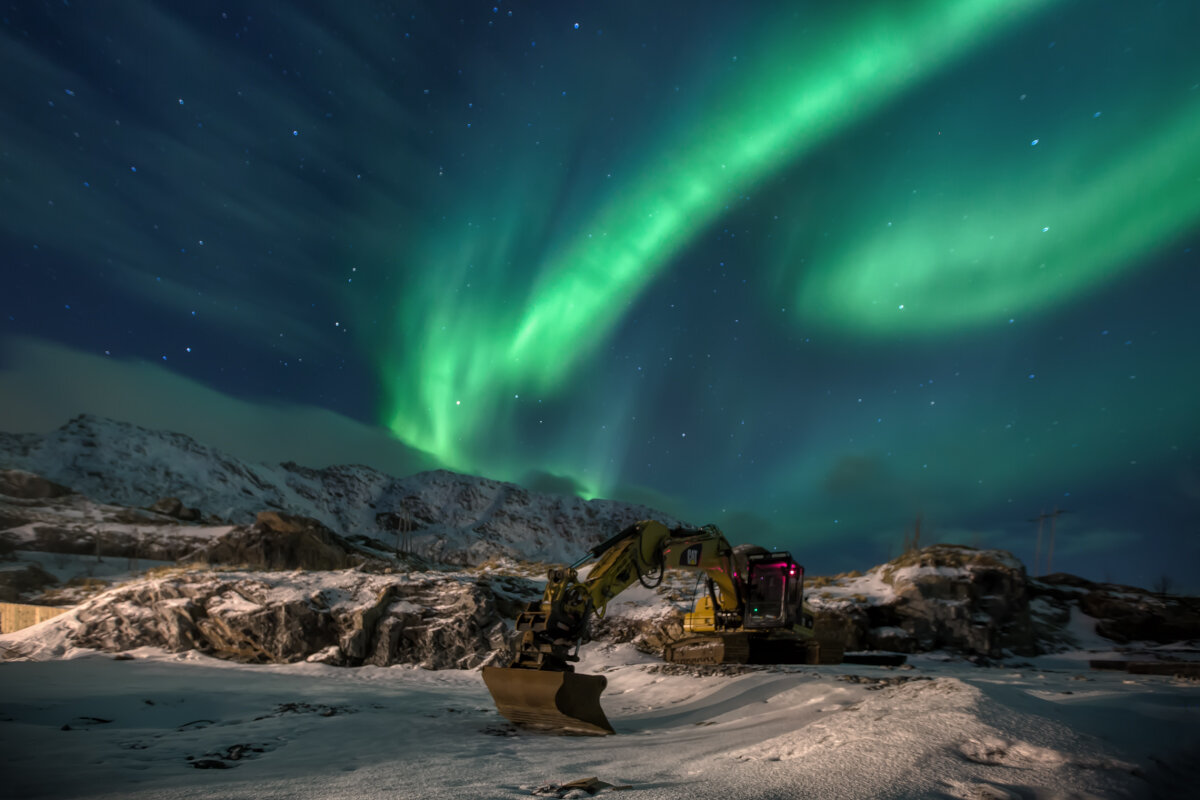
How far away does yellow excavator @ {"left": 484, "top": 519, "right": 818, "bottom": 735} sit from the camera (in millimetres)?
9688

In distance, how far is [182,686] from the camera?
13109 mm

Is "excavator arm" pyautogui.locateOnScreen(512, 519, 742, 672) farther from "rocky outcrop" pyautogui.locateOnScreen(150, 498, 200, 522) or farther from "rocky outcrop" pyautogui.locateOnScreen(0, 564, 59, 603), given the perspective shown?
"rocky outcrop" pyautogui.locateOnScreen(150, 498, 200, 522)

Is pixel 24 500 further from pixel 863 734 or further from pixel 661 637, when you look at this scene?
pixel 863 734

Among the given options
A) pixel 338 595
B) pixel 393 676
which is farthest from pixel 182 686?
pixel 338 595

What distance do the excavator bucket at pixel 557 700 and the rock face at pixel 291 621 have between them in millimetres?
10792

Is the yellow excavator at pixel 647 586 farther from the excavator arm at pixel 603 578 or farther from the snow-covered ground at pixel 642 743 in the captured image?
the snow-covered ground at pixel 642 743

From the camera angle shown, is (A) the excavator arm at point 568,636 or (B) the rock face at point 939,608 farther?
(B) the rock face at point 939,608

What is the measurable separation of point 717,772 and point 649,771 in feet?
2.66

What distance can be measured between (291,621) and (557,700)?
1362cm

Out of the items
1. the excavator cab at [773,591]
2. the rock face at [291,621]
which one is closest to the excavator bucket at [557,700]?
the excavator cab at [773,591]

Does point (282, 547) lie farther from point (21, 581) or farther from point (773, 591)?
point (773, 591)

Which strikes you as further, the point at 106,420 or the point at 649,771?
the point at 106,420

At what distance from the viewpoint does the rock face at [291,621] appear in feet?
61.1

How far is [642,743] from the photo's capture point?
8539 millimetres
